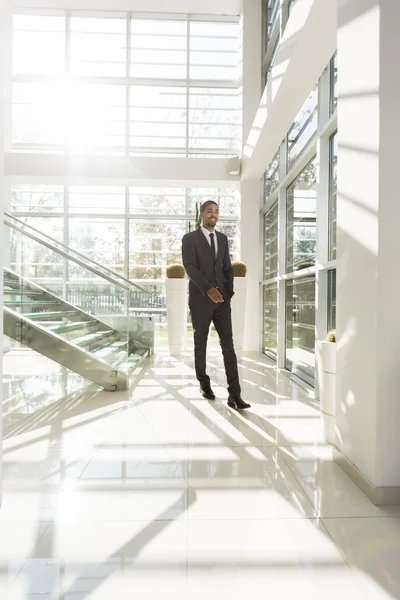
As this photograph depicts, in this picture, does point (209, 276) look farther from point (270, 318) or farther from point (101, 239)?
point (101, 239)

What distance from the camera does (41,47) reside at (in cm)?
879

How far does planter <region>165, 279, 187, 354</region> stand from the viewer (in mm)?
6797

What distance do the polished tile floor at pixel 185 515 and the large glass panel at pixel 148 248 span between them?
18.7ft

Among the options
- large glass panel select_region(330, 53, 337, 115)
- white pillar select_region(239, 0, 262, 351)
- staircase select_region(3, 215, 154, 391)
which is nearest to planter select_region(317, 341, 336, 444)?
staircase select_region(3, 215, 154, 391)

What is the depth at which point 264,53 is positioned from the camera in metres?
7.27

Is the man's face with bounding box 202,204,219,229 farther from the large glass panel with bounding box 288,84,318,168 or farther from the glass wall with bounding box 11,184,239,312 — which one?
the glass wall with bounding box 11,184,239,312

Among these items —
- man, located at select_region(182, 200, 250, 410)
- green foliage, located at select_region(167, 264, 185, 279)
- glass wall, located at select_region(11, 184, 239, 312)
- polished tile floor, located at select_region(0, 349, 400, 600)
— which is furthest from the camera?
glass wall, located at select_region(11, 184, 239, 312)

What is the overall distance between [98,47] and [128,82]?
3.09ft

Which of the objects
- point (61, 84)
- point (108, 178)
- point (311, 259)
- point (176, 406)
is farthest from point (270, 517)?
point (61, 84)

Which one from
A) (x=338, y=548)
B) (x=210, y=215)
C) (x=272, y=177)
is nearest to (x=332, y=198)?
(x=210, y=215)

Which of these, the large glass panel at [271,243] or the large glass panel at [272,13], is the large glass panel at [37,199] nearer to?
the large glass panel at [271,243]

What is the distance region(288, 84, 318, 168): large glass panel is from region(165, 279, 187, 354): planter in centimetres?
261

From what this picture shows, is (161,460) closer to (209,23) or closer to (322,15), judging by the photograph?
(322,15)

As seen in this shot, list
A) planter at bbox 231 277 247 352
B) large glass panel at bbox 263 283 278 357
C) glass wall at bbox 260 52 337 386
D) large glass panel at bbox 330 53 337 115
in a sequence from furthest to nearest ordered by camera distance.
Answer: planter at bbox 231 277 247 352, large glass panel at bbox 263 283 278 357, glass wall at bbox 260 52 337 386, large glass panel at bbox 330 53 337 115
